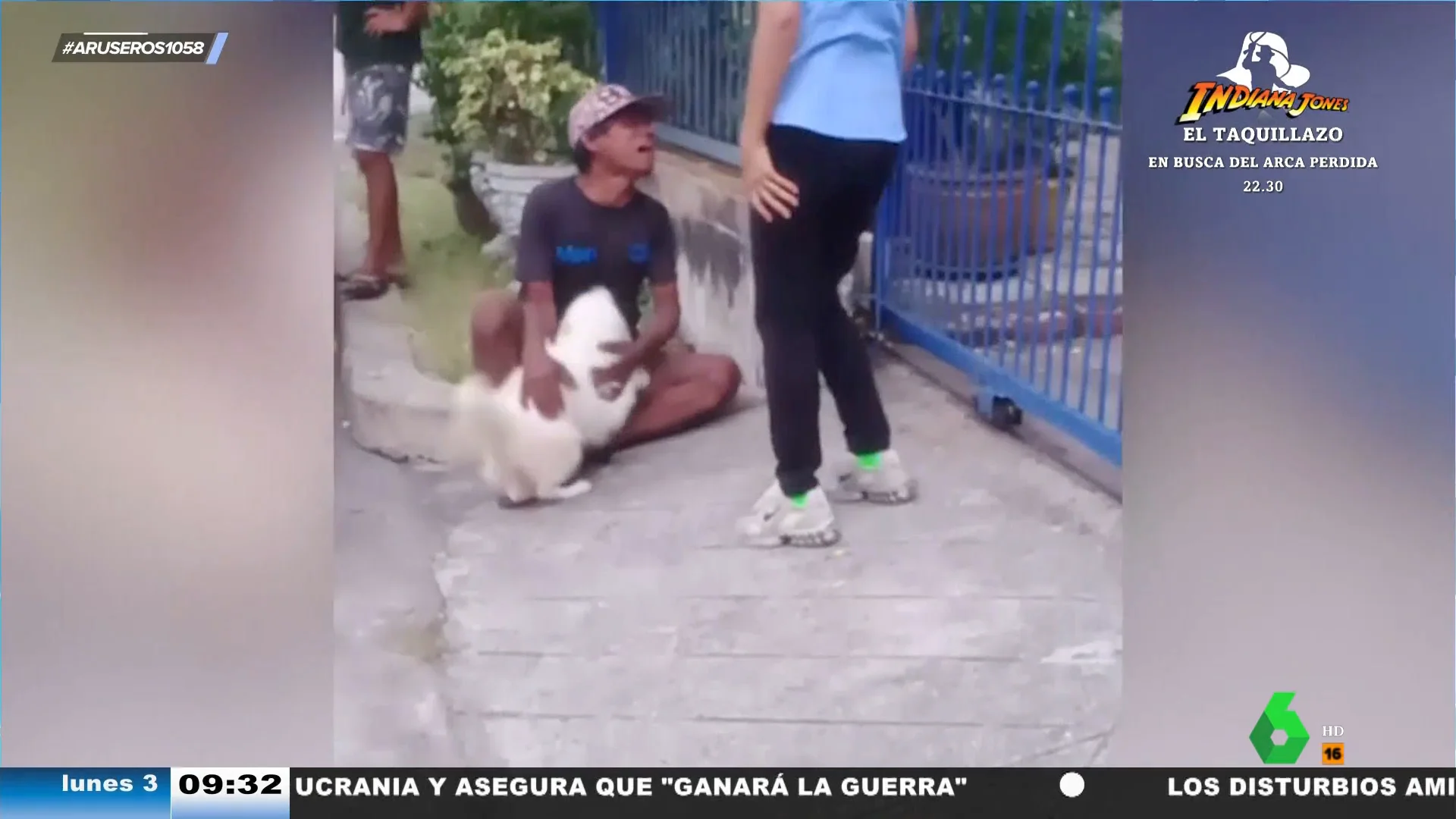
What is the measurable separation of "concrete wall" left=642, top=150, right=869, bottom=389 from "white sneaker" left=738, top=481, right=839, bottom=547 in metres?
0.18

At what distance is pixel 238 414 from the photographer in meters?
1.87

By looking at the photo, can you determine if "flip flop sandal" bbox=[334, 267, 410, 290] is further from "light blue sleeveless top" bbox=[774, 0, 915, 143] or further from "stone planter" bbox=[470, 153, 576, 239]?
"light blue sleeveless top" bbox=[774, 0, 915, 143]

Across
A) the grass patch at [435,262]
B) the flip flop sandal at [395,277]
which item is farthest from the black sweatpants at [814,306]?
the flip flop sandal at [395,277]

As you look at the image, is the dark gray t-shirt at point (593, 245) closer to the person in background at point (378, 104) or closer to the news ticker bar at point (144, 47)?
the person in background at point (378, 104)

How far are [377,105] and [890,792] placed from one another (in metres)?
1.16

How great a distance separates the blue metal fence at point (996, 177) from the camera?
1814 millimetres

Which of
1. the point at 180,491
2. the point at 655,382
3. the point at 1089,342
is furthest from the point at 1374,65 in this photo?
the point at 180,491

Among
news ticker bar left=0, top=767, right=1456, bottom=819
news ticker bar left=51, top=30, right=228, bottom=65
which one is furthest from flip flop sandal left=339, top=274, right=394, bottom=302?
news ticker bar left=0, top=767, right=1456, bottom=819

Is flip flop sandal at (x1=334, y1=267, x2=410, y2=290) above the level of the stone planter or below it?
below

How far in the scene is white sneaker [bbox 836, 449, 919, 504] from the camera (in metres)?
1.87

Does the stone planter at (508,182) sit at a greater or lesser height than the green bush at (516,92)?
lesser

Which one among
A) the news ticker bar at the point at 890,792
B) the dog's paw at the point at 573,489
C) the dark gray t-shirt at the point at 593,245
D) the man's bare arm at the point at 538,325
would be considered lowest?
the news ticker bar at the point at 890,792

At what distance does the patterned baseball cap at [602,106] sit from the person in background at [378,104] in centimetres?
23

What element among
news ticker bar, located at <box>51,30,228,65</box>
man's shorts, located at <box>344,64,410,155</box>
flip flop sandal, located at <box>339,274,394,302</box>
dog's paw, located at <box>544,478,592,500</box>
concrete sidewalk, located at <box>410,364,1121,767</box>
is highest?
news ticker bar, located at <box>51,30,228,65</box>
